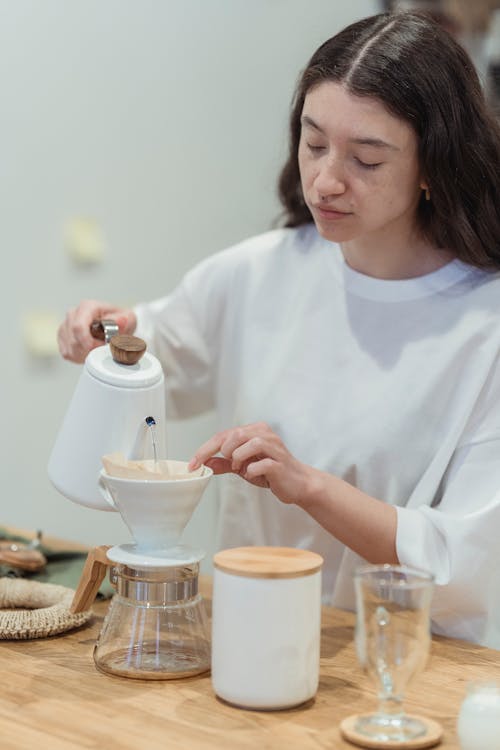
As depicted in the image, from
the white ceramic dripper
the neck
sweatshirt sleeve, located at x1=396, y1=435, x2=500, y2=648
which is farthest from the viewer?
the neck

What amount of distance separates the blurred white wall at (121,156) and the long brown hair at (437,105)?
121cm

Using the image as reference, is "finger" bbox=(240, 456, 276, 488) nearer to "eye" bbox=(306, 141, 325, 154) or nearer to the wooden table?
the wooden table

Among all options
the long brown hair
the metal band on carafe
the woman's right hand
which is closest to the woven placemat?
the metal band on carafe

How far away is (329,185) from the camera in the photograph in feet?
5.27

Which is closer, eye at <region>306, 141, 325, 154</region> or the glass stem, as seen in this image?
the glass stem

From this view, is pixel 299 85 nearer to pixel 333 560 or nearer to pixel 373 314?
pixel 373 314

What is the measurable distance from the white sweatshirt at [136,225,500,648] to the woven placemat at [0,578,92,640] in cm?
45

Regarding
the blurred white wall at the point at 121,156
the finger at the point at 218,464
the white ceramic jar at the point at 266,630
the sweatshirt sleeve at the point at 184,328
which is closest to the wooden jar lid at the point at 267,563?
the white ceramic jar at the point at 266,630

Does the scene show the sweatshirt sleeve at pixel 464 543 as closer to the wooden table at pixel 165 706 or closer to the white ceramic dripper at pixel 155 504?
the wooden table at pixel 165 706

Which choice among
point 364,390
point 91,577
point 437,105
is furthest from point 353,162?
point 91,577

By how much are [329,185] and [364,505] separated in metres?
0.46

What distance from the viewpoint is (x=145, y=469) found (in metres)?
1.36

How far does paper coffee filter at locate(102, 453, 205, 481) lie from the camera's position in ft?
4.23

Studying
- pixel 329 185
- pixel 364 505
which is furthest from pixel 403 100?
pixel 364 505
